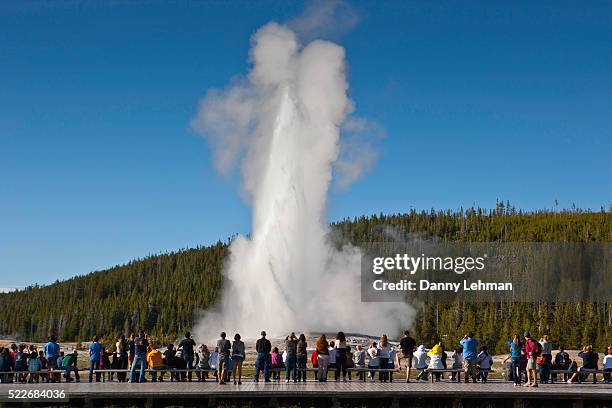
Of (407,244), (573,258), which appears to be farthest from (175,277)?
(573,258)

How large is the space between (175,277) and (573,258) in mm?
68794

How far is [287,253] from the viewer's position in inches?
2034

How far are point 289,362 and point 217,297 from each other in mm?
102706

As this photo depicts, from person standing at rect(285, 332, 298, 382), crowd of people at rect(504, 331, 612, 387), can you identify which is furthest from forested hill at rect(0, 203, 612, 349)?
person standing at rect(285, 332, 298, 382)

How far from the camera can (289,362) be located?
21.0 m

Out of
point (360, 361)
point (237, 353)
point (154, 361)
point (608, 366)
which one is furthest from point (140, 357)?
point (608, 366)

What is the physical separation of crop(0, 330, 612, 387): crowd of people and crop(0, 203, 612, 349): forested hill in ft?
207

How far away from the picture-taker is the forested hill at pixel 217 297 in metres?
95.6

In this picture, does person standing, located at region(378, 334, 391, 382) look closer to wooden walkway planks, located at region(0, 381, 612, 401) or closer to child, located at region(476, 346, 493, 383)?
wooden walkway planks, located at region(0, 381, 612, 401)

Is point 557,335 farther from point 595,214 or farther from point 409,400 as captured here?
point 595,214

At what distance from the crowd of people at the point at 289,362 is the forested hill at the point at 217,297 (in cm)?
6298

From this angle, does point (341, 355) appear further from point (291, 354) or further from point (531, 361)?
point (531, 361)

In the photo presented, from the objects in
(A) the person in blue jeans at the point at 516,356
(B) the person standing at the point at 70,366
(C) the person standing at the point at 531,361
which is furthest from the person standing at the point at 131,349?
(C) the person standing at the point at 531,361

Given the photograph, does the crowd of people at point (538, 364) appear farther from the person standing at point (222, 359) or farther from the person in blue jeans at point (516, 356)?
the person standing at point (222, 359)
